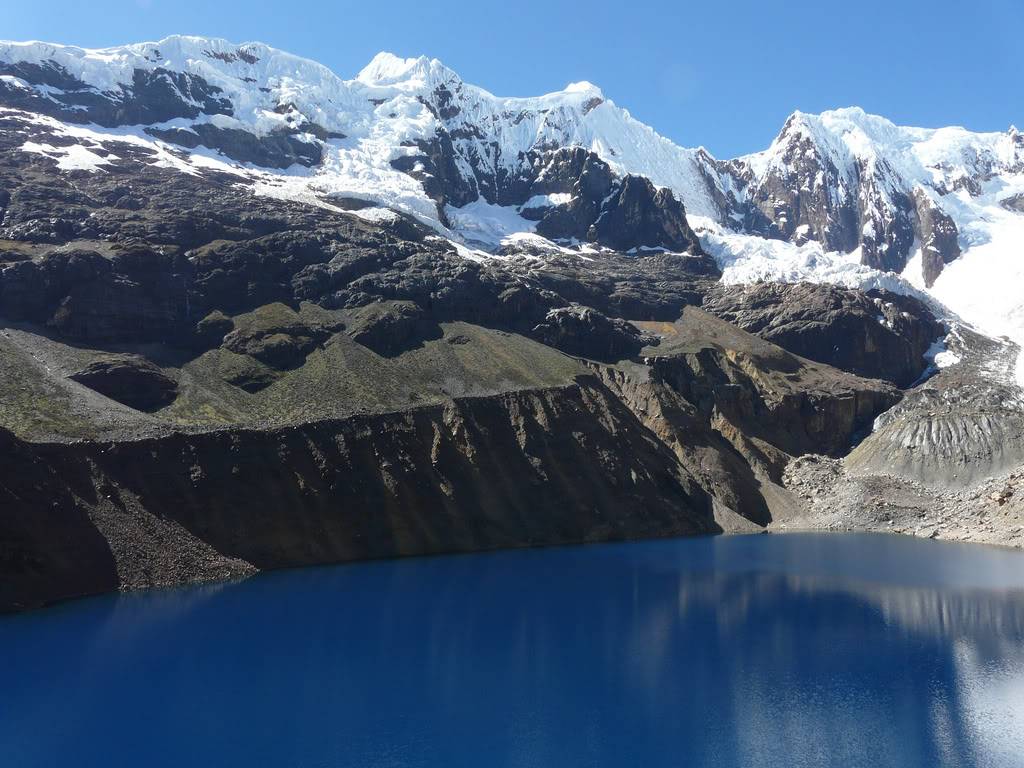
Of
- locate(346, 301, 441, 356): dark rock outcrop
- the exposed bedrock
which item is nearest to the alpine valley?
the exposed bedrock

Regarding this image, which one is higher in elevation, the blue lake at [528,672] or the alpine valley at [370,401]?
the alpine valley at [370,401]

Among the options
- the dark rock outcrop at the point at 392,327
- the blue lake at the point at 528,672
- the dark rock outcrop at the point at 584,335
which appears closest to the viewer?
the blue lake at the point at 528,672

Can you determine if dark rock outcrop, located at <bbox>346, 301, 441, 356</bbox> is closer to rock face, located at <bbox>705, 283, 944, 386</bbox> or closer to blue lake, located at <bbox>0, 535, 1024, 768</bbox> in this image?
blue lake, located at <bbox>0, 535, 1024, 768</bbox>

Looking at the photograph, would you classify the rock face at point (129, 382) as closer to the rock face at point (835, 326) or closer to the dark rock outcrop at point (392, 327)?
the dark rock outcrop at point (392, 327)

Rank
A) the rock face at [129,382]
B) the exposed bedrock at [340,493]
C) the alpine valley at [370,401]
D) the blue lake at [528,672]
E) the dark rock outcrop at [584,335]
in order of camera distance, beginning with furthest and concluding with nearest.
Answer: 1. the dark rock outcrop at [584,335]
2. the rock face at [129,382]
3. the alpine valley at [370,401]
4. the exposed bedrock at [340,493]
5. the blue lake at [528,672]

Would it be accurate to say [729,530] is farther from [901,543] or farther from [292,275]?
[292,275]

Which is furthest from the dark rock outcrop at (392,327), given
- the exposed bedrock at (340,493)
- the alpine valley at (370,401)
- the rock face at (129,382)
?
the rock face at (129,382)

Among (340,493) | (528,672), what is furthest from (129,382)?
(528,672)
